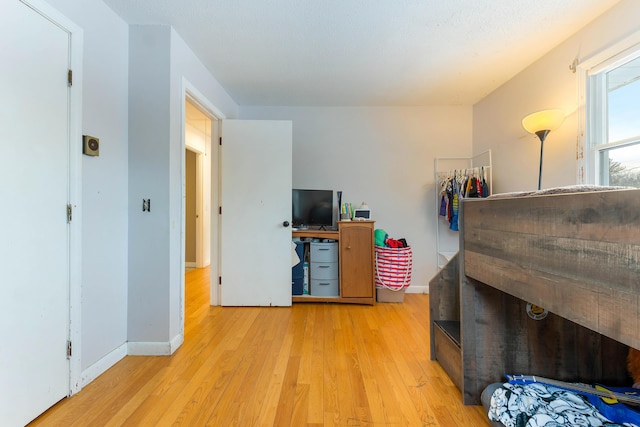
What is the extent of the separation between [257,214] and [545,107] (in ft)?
9.41

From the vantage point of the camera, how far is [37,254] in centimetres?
137

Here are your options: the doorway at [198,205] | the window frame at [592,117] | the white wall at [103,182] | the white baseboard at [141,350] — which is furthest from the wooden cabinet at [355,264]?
the doorway at [198,205]

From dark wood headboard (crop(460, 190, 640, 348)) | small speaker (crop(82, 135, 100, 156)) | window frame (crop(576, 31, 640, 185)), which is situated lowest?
dark wood headboard (crop(460, 190, 640, 348))

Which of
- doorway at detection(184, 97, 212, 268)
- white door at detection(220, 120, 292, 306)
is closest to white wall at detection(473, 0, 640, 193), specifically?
white door at detection(220, 120, 292, 306)

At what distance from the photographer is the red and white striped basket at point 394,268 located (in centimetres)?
310

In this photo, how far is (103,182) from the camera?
5.84 feet

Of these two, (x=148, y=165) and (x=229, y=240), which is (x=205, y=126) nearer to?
(x=229, y=240)

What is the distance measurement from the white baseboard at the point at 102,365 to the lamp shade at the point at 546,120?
3.52 metres

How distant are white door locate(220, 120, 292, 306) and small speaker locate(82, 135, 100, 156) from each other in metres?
1.29

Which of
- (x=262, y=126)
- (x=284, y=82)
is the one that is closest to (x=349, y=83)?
(x=284, y=82)

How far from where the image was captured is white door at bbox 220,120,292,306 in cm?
295

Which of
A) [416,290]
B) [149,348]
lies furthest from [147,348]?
[416,290]

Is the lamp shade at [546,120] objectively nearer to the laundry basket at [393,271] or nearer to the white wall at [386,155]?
the white wall at [386,155]

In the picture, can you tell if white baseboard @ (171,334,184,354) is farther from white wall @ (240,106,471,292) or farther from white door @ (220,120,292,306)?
white wall @ (240,106,471,292)
